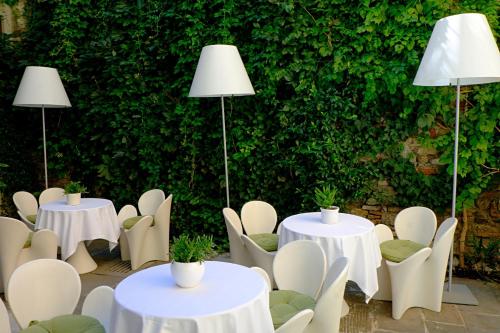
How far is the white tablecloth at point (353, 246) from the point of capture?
3.19 meters

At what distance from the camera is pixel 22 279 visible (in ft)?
7.98

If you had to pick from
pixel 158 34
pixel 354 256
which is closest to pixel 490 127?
pixel 354 256

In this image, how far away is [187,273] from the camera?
2.15m

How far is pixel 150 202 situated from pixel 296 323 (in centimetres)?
362

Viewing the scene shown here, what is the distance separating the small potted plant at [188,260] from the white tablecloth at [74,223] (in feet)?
8.32

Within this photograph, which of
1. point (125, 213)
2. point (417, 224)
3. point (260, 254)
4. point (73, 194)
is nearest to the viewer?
point (260, 254)

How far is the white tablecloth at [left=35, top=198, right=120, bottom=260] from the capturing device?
430 centimetres

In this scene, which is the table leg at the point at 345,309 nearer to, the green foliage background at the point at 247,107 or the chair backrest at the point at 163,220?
the green foliage background at the point at 247,107

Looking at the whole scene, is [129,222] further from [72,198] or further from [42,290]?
[42,290]

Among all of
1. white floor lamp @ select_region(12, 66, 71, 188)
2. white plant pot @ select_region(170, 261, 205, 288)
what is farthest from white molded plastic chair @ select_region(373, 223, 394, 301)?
white floor lamp @ select_region(12, 66, 71, 188)

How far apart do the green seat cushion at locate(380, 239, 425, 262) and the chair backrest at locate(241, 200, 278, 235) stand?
1189 mm

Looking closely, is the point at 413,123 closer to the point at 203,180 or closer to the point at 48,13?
the point at 203,180

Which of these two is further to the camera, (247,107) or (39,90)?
(39,90)

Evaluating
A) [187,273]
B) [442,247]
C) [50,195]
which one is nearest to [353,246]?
[442,247]
